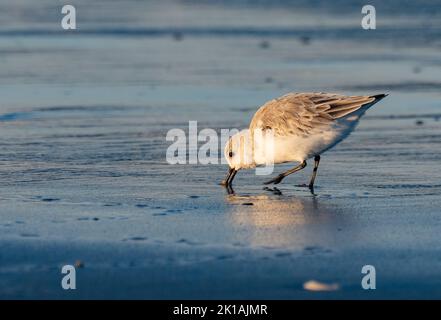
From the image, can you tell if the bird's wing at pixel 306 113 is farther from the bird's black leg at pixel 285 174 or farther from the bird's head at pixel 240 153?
the bird's black leg at pixel 285 174

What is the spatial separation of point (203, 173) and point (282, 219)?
75.4 inches

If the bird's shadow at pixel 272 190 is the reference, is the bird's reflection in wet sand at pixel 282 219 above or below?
below

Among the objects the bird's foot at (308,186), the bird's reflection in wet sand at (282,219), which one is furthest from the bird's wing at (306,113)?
the bird's reflection in wet sand at (282,219)

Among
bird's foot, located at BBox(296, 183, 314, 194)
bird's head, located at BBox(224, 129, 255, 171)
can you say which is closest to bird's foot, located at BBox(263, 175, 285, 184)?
bird's foot, located at BBox(296, 183, 314, 194)

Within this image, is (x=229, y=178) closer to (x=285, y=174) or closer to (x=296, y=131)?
(x=285, y=174)

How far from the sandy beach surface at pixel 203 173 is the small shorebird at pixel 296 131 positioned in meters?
0.21

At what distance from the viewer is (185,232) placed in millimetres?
7562

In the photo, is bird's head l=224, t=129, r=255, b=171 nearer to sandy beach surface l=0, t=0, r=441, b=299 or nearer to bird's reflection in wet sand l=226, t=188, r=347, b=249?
sandy beach surface l=0, t=0, r=441, b=299

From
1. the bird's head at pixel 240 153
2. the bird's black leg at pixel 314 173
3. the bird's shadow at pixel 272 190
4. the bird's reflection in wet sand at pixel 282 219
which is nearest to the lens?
the bird's reflection in wet sand at pixel 282 219

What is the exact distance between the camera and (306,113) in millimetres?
9508

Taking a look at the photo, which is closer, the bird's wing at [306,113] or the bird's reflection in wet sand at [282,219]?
the bird's reflection in wet sand at [282,219]

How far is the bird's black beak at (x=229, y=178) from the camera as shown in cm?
929

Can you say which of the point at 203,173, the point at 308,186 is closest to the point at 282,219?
the point at 308,186

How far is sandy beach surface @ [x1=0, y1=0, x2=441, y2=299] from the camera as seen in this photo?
6613 millimetres
